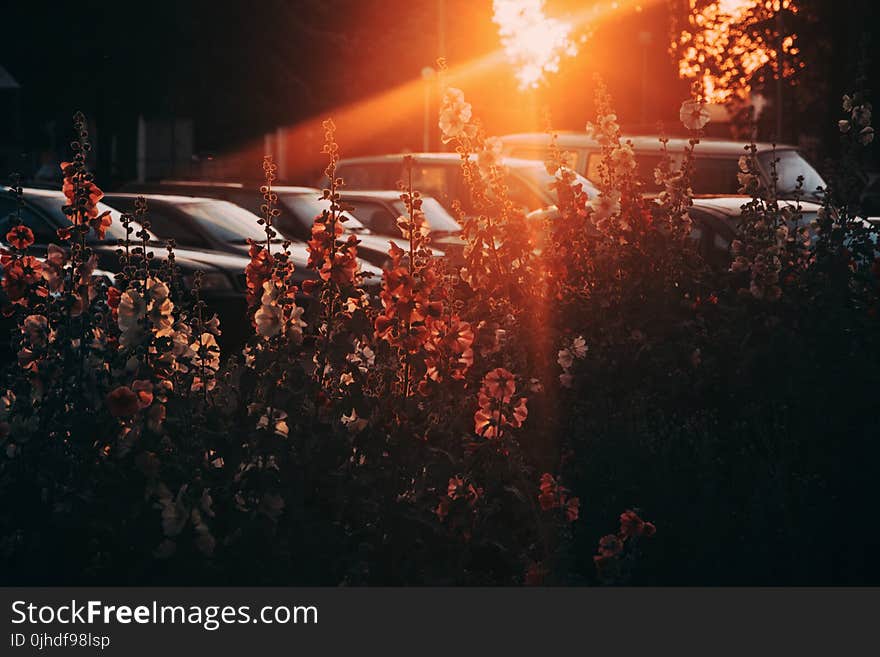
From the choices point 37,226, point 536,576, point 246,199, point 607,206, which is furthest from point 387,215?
point 536,576

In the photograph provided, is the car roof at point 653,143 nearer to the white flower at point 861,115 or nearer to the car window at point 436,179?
the car window at point 436,179

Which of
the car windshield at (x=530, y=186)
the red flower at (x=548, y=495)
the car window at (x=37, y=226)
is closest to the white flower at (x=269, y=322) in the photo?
the red flower at (x=548, y=495)

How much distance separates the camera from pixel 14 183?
5691 millimetres

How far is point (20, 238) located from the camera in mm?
5488

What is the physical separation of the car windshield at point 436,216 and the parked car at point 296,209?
46 centimetres

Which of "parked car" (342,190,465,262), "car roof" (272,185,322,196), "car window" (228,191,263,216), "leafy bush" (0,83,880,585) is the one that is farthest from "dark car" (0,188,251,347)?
"leafy bush" (0,83,880,585)

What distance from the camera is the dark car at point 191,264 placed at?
37.6 feet

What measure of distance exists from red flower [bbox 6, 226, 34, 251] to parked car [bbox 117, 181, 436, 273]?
26.9 ft

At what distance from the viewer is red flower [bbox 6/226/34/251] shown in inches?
215

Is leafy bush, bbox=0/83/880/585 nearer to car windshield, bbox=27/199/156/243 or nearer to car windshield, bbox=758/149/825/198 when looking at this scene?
car windshield, bbox=27/199/156/243

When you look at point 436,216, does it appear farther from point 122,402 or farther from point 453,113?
point 122,402
